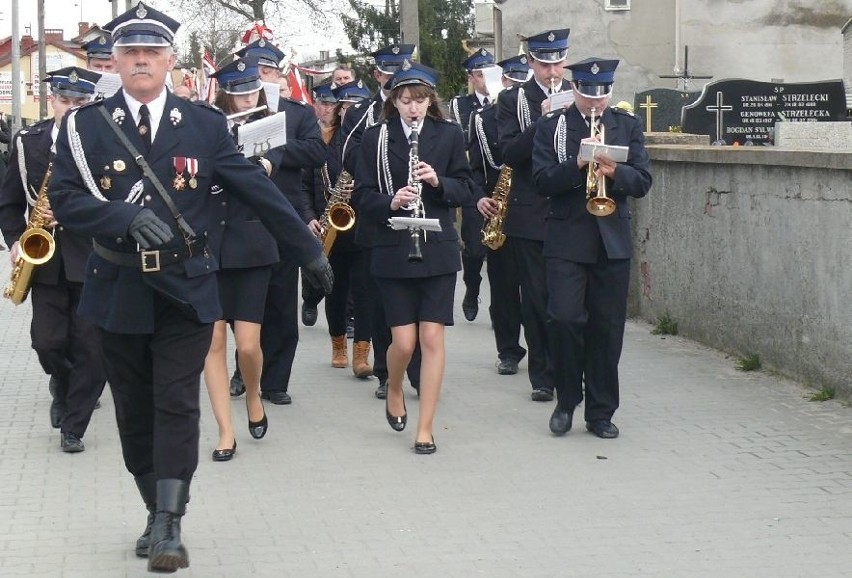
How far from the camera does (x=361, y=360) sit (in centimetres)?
1050

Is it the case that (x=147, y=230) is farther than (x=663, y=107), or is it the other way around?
(x=663, y=107)

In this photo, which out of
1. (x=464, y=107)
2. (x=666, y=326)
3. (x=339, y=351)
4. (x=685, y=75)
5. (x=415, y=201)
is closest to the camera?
(x=415, y=201)

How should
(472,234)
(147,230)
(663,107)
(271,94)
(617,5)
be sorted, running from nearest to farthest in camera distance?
(147,230), (271,94), (472,234), (663,107), (617,5)

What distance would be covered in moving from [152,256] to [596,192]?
3.22 metres

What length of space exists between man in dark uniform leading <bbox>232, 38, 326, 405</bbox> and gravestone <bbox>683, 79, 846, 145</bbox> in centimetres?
861

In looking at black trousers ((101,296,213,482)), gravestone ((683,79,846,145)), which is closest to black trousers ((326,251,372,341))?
black trousers ((101,296,213,482))

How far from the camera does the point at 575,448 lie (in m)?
8.05

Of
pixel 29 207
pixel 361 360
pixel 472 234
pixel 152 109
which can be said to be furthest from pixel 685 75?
pixel 152 109

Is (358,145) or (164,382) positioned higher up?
(358,145)

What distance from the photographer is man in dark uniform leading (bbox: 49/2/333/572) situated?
17.9 ft

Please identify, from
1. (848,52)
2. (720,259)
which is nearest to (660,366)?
(720,259)

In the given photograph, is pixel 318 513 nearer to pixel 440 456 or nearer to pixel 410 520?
pixel 410 520

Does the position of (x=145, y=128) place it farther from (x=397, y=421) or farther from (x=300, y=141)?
(x=300, y=141)

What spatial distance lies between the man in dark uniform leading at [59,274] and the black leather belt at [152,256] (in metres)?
2.69
